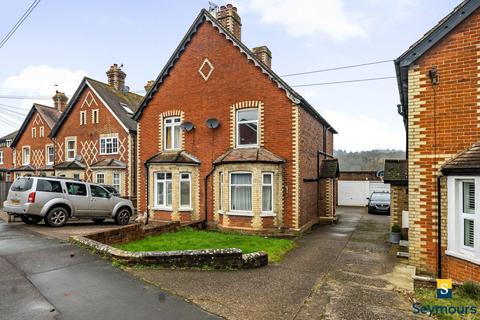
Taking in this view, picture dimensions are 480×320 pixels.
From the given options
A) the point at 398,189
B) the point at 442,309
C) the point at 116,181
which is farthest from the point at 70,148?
the point at 442,309

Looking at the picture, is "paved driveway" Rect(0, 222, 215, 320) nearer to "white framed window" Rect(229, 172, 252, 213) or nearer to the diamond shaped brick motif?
"white framed window" Rect(229, 172, 252, 213)

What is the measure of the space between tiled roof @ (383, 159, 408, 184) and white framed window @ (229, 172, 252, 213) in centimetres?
560

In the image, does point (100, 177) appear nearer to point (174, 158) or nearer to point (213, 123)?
point (174, 158)

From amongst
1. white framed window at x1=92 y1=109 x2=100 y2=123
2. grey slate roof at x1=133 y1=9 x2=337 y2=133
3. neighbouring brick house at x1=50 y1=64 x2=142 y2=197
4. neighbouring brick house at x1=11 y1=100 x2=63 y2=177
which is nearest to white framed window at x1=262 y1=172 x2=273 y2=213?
grey slate roof at x1=133 y1=9 x2=337 y2=133

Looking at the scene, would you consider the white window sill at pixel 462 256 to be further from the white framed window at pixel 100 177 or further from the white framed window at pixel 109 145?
the white framed window at pixel 100 177

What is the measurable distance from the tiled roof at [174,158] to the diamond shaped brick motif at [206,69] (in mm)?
4019

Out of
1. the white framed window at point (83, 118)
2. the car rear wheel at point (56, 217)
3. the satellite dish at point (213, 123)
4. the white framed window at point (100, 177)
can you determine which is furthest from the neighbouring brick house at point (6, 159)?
the satellite dish at point (213, 123)

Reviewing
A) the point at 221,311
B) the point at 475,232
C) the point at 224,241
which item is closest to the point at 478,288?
the point at 475,232

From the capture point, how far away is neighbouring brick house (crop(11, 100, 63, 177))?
94.1 feet

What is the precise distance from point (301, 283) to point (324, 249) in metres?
4.22

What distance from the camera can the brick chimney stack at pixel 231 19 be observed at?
16317 mm

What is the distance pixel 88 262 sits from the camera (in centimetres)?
789

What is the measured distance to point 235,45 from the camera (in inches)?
589

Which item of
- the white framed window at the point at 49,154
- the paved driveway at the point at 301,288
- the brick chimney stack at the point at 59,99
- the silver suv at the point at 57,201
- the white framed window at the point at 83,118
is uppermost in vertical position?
the brick chimney stack at the point at 59,99
